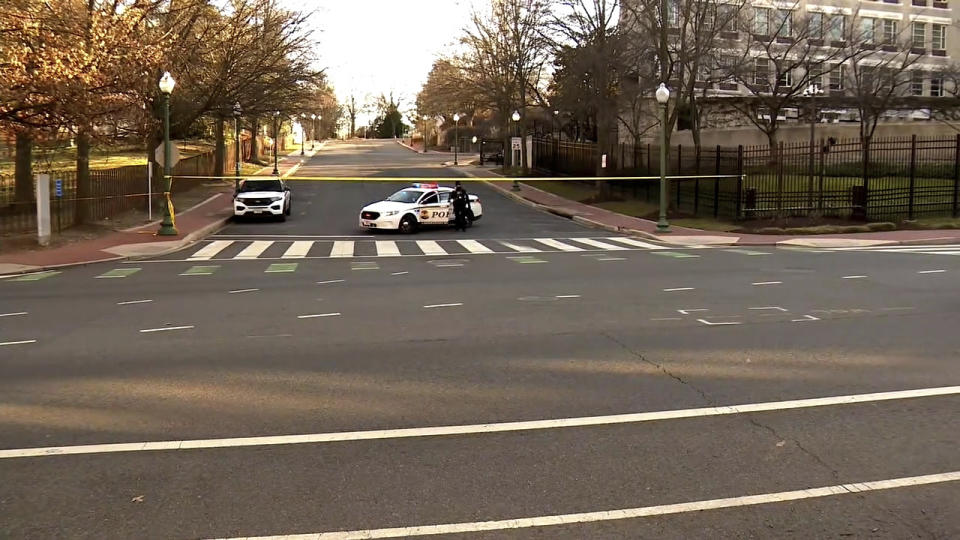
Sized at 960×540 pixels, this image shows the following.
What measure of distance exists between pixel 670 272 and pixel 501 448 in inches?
420

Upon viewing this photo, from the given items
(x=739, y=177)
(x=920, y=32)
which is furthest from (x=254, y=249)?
(x=920, y=32)

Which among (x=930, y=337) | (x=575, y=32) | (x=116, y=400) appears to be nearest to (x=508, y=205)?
(x=575, y=32)

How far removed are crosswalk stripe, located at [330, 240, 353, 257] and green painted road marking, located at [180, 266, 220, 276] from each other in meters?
3.67

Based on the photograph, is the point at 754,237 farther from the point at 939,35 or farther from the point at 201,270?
the point at 939,35

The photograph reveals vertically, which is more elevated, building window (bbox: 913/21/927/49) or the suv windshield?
building window (bbox: 913/21/927/49)

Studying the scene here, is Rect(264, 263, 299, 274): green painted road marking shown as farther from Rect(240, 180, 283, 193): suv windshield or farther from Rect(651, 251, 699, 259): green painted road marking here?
Rect(240, 180, 283, 193): suv windshield

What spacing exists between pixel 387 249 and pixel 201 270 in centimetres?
601

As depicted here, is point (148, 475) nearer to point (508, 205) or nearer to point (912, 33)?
point (508, 205)

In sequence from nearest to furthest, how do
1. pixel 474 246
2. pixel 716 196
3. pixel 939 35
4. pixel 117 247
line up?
pixel 117 247, pixel 474 246, pixel 716 196, pixel 939 35

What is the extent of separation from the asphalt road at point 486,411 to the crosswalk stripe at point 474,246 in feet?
27.1

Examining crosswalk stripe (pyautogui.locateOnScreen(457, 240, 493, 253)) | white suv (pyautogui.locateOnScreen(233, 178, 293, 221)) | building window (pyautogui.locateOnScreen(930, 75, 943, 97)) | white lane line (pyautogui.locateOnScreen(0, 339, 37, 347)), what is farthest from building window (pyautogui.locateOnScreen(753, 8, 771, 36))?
white lane line (pyautogui.locateOnScreen(0, 339, 37, 347))

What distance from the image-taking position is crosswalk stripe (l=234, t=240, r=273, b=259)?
1969cm

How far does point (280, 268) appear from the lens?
1673 cm

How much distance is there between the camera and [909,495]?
432 centimetres
